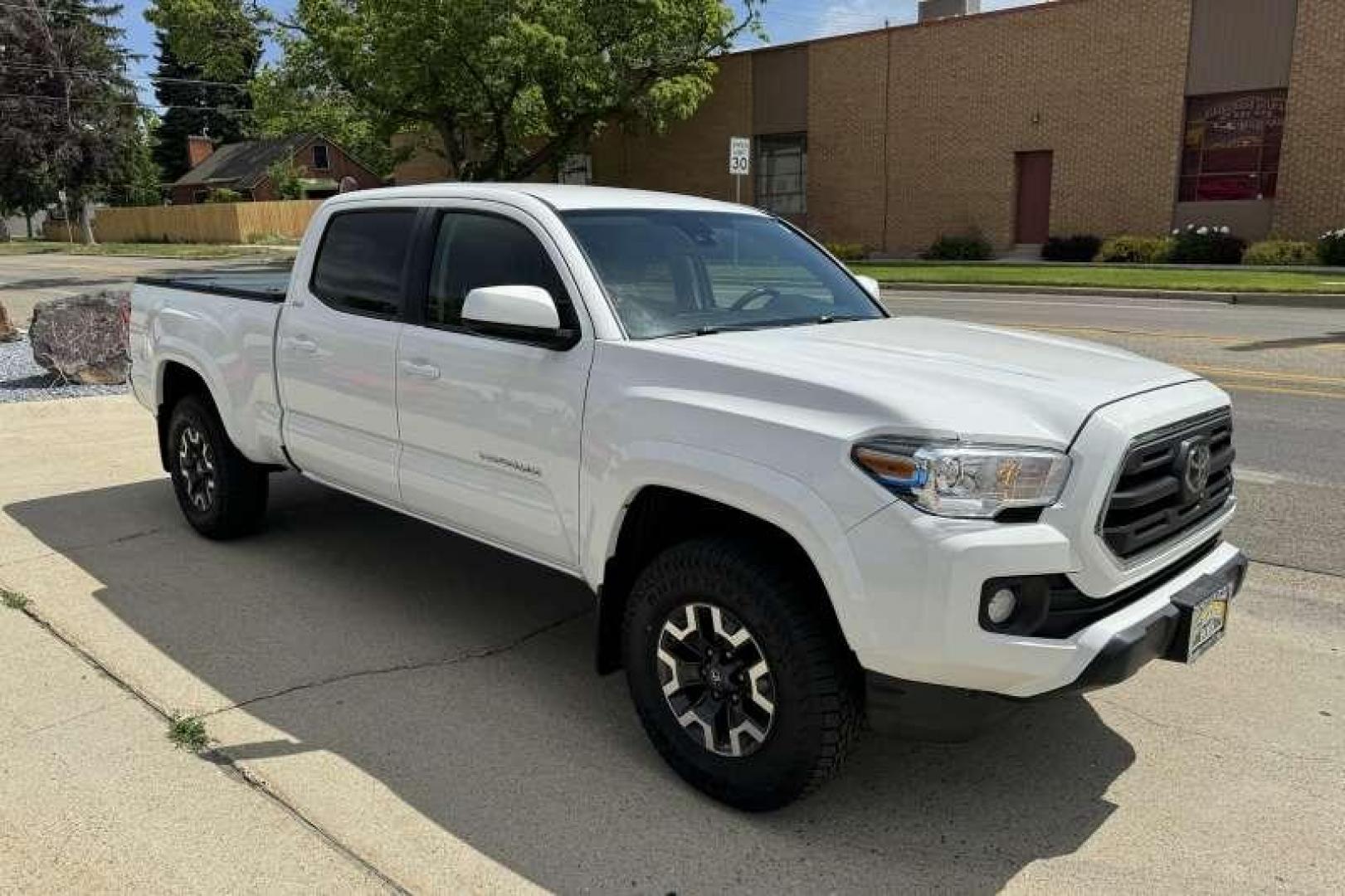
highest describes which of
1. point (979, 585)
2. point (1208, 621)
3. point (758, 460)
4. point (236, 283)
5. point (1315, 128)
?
point (1315, 128)

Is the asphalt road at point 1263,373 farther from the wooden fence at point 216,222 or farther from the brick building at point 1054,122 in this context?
the wooden fence at point 216,222

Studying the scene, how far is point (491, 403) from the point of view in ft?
12.9

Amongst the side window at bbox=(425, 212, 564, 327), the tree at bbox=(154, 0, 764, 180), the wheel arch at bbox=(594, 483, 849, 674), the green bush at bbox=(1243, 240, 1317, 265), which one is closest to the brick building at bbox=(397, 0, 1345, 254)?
the green bush at bbox=(1243, 240, 1317, 265)

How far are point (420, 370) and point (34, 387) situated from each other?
8137 millimetres

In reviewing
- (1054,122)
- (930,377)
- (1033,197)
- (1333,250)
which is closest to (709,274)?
(930,377)

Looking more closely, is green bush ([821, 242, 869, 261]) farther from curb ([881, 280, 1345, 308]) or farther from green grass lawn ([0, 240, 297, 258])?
green grass lawn ([0, 240, 297, 258])

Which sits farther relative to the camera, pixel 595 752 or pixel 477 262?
pixel 477 262

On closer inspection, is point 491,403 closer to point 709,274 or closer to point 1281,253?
point 709,274

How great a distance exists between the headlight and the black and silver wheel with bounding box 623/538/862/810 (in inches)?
18.7

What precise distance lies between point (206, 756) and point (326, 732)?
387mm

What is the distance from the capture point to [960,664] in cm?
279

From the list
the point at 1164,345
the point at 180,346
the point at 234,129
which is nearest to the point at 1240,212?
the point at 1164,345

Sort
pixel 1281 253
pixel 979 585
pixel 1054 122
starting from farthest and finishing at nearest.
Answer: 1. pixel 1054 122
2. pixel 1281 253
3. pixel 979 585

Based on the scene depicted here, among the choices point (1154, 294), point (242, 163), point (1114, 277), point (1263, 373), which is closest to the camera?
point (1263, 373)
